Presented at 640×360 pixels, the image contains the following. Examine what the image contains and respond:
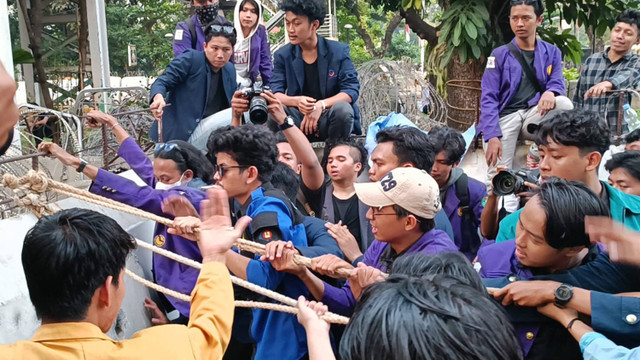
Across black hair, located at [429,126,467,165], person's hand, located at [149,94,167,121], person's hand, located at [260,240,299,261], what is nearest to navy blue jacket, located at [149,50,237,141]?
person's hand, located at [149,94,167,121]

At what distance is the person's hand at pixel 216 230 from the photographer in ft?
6.75

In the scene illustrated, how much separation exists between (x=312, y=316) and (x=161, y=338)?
46 cm

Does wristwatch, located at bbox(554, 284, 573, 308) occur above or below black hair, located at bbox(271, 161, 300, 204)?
above

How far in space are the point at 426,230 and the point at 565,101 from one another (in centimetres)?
299

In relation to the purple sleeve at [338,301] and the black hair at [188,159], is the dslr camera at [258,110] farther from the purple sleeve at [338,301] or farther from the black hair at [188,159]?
the purple sleeve at [338,301]

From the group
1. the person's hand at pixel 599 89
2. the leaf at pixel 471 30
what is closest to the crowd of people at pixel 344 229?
the person's hand at pixel 599 89

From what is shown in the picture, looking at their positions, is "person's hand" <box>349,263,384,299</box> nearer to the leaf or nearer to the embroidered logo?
the embroidered logo

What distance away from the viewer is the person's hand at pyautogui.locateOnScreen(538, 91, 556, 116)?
505 cm

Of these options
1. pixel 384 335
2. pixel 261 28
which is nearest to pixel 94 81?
pixel 261 28

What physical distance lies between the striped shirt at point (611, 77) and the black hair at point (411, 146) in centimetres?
309

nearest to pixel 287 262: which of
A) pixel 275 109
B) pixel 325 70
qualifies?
pixel 275 109

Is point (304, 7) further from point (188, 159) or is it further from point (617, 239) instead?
point (617, 239)

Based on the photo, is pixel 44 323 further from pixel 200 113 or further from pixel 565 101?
pixel 565 101

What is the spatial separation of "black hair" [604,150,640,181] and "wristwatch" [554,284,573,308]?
1.39 meters
